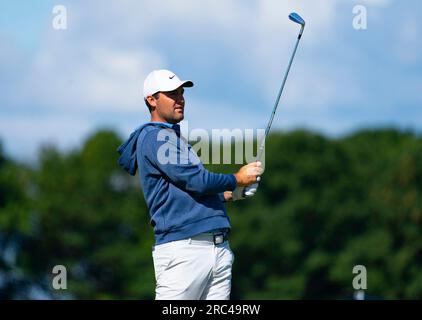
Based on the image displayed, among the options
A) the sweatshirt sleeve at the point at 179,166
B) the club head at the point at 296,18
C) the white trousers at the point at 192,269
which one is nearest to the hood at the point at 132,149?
the sweatshirt sleeve at the point at 179,166

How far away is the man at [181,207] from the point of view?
27.5 ft

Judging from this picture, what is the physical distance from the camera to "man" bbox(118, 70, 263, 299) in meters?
8.38

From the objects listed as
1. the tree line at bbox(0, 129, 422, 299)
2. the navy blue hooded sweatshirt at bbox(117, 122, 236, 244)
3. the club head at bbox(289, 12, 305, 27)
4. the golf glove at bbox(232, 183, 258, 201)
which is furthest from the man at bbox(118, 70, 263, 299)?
the tree line at bbox(0, 129, 422, 299)

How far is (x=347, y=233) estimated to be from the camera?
6316 centimetres

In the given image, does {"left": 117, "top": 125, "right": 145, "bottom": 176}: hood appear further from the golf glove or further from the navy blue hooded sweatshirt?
the golf glove

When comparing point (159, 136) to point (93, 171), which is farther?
point (93, 171)

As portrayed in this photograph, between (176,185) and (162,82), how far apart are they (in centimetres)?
84

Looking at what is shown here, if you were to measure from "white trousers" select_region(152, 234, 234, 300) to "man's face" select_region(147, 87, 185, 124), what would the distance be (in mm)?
980

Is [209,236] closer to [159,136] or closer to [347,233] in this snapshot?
[159,136]

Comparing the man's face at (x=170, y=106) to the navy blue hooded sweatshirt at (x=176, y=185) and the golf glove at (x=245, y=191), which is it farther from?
the golf glove at (x=245, y=191)

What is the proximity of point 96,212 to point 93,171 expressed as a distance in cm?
374

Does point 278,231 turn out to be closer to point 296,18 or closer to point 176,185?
point 296,18
